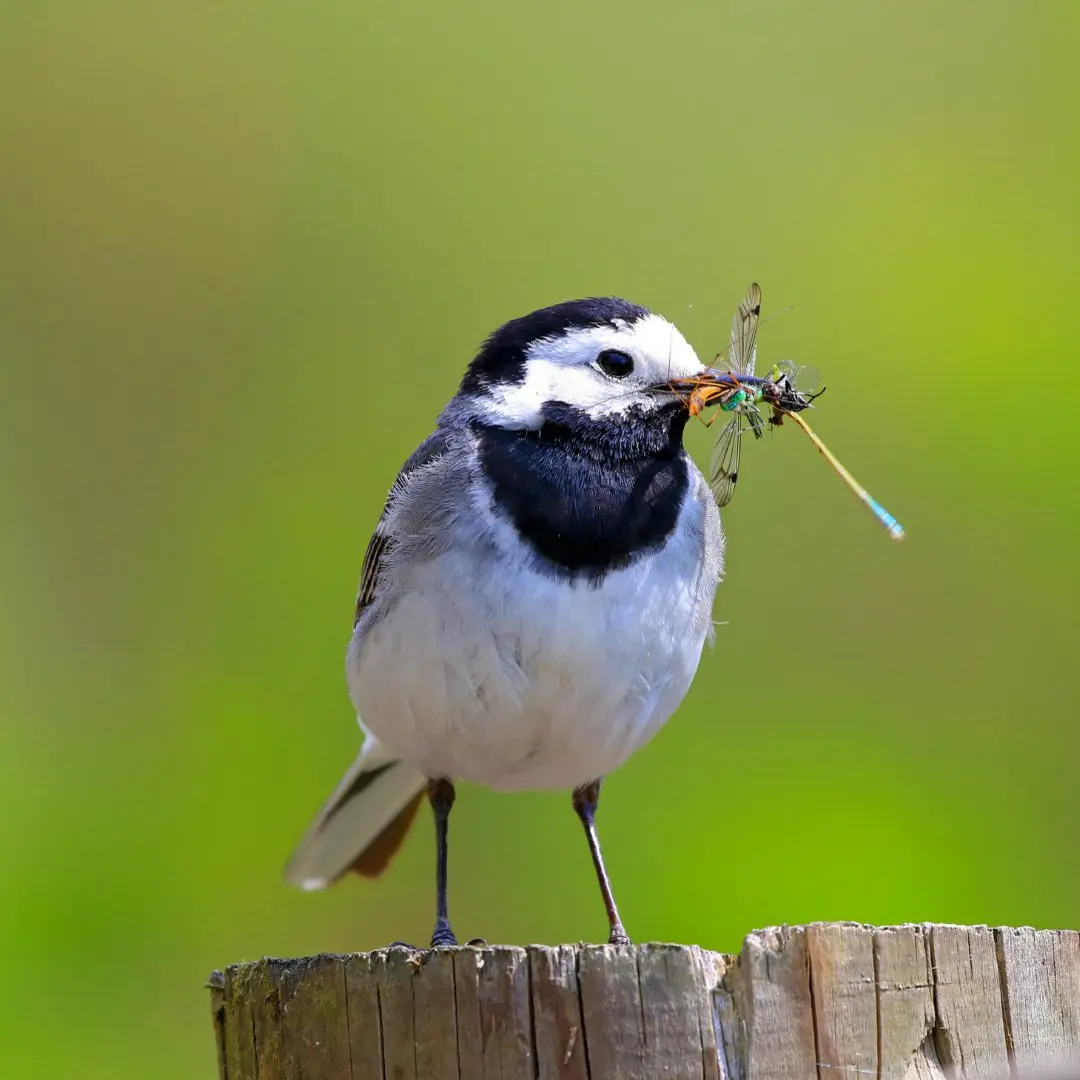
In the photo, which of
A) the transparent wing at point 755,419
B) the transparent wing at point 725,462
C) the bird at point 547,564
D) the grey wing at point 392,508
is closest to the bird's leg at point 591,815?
the bird at point 547,564

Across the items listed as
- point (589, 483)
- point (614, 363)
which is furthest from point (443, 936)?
point (614, 363)

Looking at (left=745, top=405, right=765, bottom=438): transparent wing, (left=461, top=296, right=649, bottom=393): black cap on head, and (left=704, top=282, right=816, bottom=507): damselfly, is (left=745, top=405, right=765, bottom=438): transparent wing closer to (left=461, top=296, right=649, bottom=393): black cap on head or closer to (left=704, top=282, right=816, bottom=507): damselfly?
(left=704, top=282, right=816, bottom=507): damselfly

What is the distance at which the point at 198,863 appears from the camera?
8.31m

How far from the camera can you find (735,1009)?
11.1ft

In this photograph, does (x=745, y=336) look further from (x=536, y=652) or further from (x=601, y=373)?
(x=536, y=652)

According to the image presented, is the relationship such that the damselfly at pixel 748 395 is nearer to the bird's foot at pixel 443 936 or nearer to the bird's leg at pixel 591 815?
the bird's leg at pixel 591 815

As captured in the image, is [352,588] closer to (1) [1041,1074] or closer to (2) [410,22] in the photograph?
(2) [410,22]

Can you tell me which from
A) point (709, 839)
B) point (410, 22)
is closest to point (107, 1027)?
point (709, 839)

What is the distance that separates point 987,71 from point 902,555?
3953 mm

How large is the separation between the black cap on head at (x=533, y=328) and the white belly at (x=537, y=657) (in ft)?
2.17

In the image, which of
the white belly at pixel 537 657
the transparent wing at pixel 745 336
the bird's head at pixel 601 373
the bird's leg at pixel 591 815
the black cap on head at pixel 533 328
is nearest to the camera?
the white belly at pixel 537 657

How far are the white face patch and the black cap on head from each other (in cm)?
Answer: 4

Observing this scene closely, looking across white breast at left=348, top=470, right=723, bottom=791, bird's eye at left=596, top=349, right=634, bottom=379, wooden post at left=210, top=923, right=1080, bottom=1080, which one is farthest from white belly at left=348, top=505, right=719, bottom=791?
wooden post at left=210, top=923, right=1080, bottom=1080

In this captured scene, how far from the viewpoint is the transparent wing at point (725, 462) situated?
5.27m
